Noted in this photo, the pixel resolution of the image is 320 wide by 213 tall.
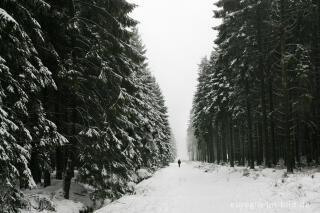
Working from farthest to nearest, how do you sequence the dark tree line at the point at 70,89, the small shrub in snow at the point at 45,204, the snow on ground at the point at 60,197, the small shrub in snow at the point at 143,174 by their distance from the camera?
1. the small shrub in snow at the point at 143,174
2. the snow on ground at the point at 60,197
3. the small shrub in snow at the point at 45,204
4. the dark tree line at the point at 70,89

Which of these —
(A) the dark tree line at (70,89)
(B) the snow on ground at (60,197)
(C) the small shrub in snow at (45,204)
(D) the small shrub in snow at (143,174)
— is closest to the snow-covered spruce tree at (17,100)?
(A) the dark tree line at (70,89)

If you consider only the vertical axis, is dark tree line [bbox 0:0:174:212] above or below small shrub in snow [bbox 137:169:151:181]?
above

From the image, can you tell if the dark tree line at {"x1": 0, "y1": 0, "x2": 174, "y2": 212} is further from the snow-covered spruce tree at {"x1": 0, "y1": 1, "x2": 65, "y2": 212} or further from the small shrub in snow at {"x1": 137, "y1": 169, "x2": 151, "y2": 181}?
the small shrub in snow at {"x1": 137, "y1": 169, "x2": 151, "y2": 181}

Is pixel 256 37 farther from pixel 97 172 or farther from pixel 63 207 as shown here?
pixel 63 207

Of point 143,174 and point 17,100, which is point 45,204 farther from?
→ point 143,174

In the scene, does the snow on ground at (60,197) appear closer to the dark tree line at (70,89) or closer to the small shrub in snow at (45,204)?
the small shrub in snow at (45,204)

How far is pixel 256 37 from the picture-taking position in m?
21.8

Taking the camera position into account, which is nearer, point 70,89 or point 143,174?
point 70,89

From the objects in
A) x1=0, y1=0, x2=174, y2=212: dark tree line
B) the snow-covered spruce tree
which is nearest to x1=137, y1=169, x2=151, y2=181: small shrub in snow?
x1=0, y1=0, x2=174, y2=212: dark tree line

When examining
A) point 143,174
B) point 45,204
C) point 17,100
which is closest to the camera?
point 17,100

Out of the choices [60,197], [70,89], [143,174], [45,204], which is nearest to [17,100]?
[45,204]

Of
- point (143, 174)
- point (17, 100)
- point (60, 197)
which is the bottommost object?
point (143, 174)

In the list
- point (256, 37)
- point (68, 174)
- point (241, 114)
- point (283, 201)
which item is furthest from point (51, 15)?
point (241, 114)

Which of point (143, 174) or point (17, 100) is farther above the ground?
point (17, 100)
